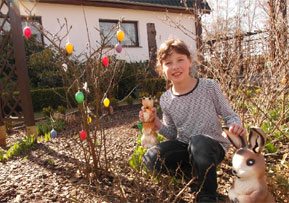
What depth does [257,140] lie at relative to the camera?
1.34m

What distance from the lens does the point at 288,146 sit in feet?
8.46

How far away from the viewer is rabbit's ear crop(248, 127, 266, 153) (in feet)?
4.33

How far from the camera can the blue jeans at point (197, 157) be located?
1.65 metres

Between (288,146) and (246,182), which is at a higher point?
(246,182)

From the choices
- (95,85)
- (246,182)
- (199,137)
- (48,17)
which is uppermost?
(48,17)

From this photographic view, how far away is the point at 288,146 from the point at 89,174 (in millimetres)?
2018

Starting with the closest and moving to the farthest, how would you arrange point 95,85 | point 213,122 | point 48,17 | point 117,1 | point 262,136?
1. point 262,136
2. point 213,122
3. point 95,85
4. point 48,17
5. point 117,1

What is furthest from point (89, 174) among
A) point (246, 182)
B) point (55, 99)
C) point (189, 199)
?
point (55, 99)

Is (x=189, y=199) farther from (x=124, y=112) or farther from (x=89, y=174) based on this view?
(x=124, y=112)

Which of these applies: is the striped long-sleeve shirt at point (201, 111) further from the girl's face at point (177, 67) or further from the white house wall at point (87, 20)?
the white house wall at point (87, 20)

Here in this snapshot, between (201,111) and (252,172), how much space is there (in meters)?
0.77

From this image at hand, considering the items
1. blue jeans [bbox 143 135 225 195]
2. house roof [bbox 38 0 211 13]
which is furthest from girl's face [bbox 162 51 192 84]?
house roof [bbox 38 0 211 13]

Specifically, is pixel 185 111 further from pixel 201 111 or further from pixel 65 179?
pixel 65 179

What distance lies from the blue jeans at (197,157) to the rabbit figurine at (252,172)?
18 cm
